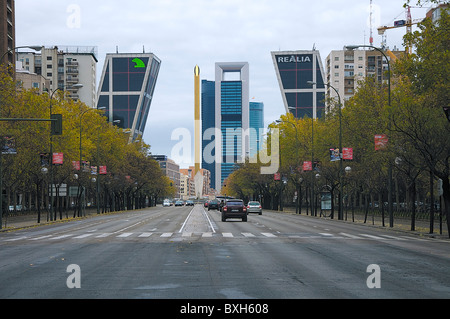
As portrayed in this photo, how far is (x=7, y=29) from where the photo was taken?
313 ft

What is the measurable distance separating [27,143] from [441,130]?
119 ft

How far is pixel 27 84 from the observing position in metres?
124

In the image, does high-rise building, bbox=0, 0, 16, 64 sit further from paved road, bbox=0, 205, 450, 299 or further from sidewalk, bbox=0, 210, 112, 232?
paved road, bbox=0, 205, 450, 299

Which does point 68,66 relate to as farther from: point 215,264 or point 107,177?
point 215,264

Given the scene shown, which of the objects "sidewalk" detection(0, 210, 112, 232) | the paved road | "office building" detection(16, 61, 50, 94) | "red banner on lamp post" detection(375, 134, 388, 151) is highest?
"office building" detection(16, 61, 50, 94)

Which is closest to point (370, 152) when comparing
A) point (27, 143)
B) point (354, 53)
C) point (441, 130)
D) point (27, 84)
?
point (441, 130)

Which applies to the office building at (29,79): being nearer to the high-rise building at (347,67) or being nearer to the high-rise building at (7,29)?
the high-rise building at (7,29)

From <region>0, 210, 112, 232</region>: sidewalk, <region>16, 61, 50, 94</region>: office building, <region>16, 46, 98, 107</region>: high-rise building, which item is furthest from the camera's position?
<region>16, 46, 98, 107</region>: high-rise building

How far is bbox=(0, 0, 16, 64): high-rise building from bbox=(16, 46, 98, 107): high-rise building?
73.1 meters

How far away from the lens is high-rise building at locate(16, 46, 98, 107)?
173 metres

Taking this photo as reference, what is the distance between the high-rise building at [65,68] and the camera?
173m

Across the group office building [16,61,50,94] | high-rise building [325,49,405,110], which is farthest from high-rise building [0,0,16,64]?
high-rise building [325,49,405,110]

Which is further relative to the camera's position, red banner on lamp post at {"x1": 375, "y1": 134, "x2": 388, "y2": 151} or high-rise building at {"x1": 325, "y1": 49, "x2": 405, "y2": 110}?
high-rise building at {"x1": 325, "y1": 49, "x2": 405, "y2": 110}

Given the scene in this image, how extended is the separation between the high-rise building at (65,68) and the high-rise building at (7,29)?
240ft
